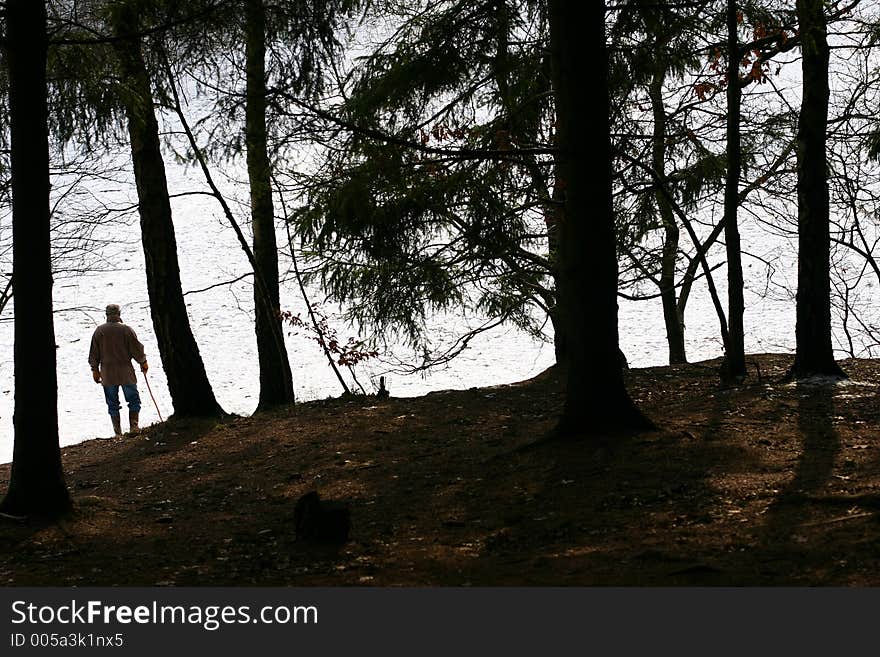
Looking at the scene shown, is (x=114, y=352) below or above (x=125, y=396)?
above

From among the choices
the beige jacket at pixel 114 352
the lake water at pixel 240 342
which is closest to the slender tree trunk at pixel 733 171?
the beige jacket at pixel 114 352

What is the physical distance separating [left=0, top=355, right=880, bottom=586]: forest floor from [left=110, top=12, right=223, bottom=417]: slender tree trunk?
115cm

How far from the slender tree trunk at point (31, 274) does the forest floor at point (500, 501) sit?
36cm

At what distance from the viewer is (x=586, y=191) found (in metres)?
6.36

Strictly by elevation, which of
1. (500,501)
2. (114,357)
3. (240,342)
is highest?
(240,342)

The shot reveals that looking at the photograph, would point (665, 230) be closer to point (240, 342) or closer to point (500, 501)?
point (500, 501)

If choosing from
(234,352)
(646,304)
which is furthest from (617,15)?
(646,304)

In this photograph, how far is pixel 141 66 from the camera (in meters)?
7.19

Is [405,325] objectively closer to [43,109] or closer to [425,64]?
[425,64]

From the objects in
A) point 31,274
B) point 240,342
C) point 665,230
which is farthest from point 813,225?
point 240,342

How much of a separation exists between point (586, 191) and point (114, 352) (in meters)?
6.95

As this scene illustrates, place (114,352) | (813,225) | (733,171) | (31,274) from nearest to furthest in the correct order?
(31,274)
(733,171)
(813,225)
(114,352)

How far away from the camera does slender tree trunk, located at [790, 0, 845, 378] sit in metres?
8.73

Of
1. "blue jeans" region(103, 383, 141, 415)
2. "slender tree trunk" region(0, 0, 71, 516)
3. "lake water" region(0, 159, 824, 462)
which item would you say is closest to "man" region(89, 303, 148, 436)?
"blue jeans" region(103, 383, 141, 415)
